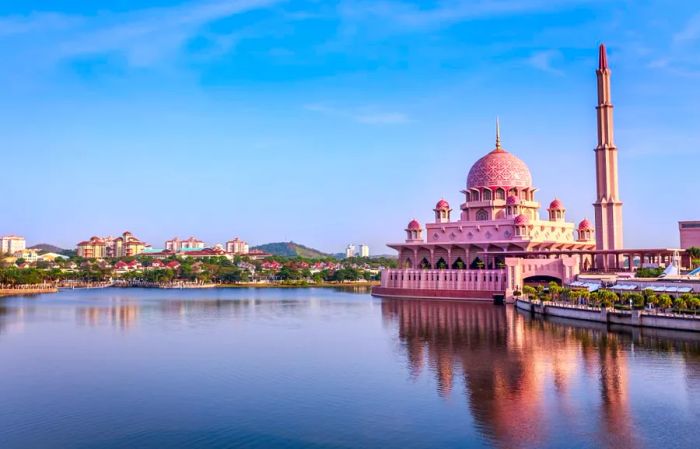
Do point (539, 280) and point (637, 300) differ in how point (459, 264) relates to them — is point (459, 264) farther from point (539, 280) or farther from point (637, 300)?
point (637, 300)

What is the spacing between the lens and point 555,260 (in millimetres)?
47781

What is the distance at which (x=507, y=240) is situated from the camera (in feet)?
172

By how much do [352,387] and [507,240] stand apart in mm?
35292

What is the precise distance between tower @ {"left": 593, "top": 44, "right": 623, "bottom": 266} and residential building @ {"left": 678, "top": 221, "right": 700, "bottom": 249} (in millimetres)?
17368

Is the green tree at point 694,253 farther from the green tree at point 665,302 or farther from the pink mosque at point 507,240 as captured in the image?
the green tree at point 665,302

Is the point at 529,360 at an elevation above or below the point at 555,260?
below

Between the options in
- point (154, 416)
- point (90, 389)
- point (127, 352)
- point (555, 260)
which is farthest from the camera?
point (555, 260)

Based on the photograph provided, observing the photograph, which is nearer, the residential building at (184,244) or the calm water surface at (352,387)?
the calm water surface at (352,387)

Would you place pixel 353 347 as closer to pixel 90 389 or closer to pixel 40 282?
pixel 90 389

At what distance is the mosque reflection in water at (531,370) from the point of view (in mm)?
15133

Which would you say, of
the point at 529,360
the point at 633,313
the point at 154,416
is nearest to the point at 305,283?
the point at 633,313

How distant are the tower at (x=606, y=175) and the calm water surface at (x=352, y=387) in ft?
57.0

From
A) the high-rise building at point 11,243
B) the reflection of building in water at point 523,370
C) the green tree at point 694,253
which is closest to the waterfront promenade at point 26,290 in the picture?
the reflection of building in water at point 523,370

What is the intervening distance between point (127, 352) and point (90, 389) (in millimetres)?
7003
